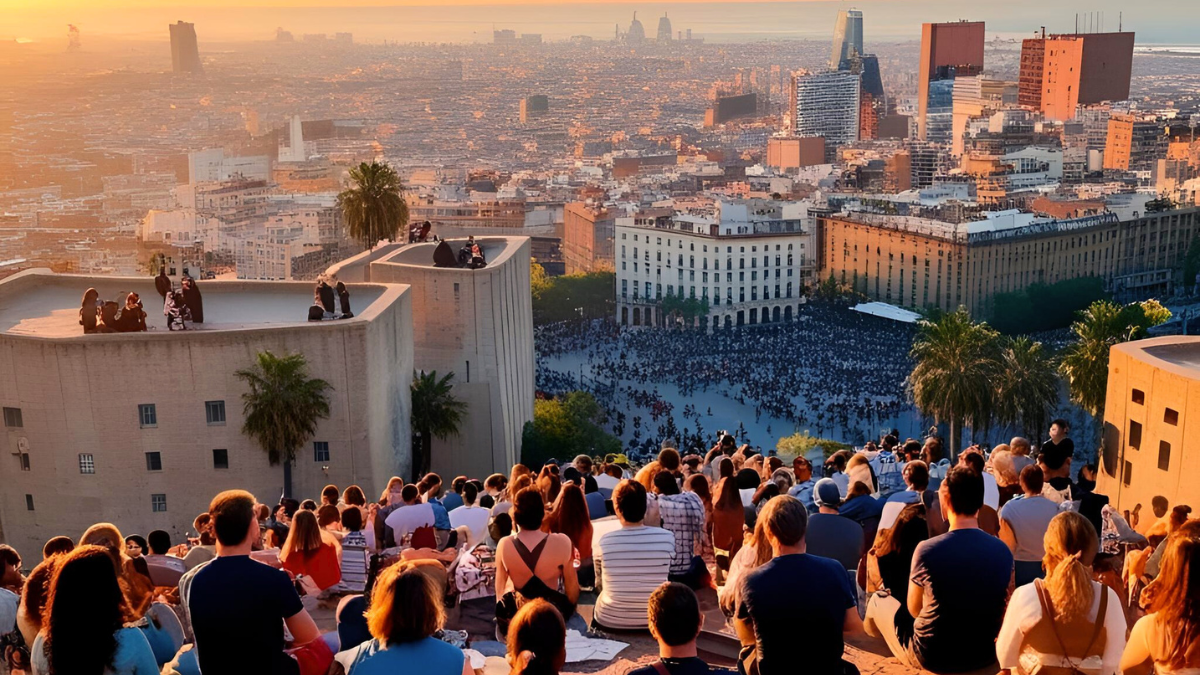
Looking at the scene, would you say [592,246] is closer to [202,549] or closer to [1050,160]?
[1050,160]

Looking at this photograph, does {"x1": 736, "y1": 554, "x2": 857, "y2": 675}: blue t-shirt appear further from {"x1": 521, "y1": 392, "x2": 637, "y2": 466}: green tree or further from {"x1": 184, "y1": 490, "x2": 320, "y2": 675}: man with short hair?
{"x1": 521, "y1": 392, "x2": 637, "y2": 466}: green tree

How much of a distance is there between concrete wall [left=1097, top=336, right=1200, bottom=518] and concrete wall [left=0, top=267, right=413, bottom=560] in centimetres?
963

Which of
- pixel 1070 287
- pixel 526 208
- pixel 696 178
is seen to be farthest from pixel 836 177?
pixel 1070 287

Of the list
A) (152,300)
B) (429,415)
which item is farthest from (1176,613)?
(152,300)

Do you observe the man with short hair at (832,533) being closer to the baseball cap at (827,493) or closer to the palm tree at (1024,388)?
the baseball cap at (827,493)

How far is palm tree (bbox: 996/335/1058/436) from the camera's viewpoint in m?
36.0

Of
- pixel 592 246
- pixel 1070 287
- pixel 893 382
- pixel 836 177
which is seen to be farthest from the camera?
pixel 836 177

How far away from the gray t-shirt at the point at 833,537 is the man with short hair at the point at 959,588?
209 centimetres

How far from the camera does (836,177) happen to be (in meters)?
154

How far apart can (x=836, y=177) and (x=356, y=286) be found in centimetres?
13437

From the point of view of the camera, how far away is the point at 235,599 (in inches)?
247

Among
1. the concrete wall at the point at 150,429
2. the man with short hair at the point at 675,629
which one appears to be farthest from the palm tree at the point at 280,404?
the man with short hair at the point at 675,629

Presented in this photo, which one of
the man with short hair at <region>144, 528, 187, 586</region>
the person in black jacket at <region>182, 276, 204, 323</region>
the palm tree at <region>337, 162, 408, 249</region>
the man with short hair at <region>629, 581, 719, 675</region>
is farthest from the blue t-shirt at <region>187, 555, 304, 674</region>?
Answer: the palm tree at <region>337, 162, 408, 249</region>

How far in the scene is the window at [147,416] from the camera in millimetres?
19406
